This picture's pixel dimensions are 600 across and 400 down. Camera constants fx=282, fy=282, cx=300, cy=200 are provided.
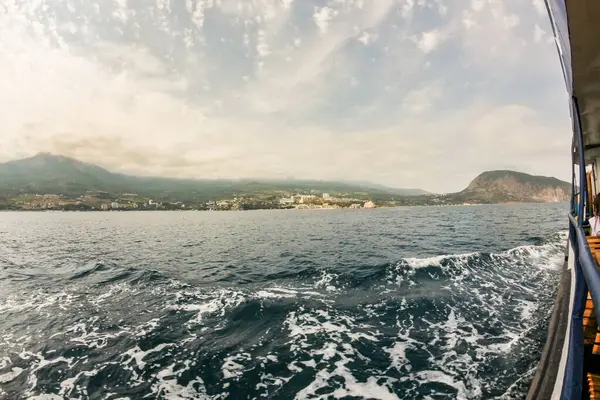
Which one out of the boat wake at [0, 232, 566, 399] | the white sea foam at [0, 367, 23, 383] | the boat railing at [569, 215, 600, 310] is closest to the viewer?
the boat railing at [569, 215, 600, 310]

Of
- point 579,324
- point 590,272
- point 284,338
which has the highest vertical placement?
point 590,272

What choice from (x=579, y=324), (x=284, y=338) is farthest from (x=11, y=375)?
(x=579, y=324)

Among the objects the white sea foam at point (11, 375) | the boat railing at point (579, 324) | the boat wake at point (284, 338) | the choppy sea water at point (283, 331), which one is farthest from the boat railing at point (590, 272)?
the white sea foam at point (11, 375)

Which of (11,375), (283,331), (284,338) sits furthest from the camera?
(283,331)

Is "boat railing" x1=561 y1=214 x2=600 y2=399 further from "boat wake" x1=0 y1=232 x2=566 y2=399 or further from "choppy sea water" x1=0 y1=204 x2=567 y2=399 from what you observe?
"choppy sea water" x1=0 y1=204 x2=567 y2=399

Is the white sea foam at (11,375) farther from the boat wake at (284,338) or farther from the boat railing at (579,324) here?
the boat railing at (579,324)

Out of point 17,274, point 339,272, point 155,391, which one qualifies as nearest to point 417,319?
point 339,272

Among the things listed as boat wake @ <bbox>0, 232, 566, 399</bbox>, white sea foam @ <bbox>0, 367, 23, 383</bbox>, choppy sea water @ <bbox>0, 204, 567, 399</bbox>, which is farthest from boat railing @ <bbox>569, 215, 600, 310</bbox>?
white sea foam @ <bbox>0, 367, 23, 383</bbox>

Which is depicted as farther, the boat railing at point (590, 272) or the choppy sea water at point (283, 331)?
the choppy sea water at point (283, 331)

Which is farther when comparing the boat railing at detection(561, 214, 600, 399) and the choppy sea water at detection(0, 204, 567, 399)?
the choppy sea water at detection(0, 204, 567, 399)

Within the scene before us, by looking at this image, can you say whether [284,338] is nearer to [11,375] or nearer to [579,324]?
[11,375]

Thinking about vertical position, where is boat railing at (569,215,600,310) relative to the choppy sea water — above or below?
above
